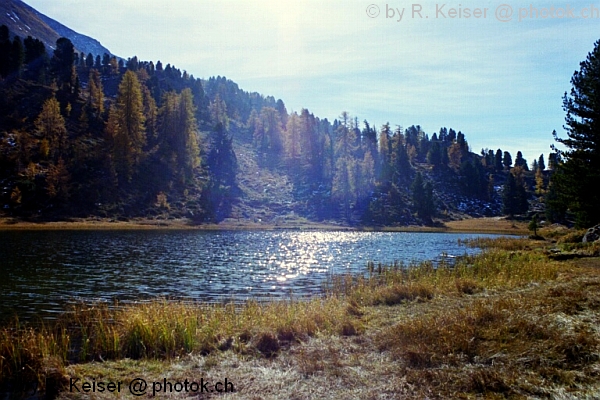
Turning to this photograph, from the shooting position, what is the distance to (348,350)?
1184cm

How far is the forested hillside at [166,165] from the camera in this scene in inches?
4031

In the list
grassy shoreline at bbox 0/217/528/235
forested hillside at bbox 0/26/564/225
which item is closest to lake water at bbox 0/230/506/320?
grassy shoreline at bbox 0/217/528/235

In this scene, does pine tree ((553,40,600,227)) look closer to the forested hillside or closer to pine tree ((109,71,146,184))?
the forested hillside

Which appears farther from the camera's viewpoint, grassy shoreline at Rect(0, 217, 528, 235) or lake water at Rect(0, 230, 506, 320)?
grassy shoreline at Rect(0, 217, 528, 235)

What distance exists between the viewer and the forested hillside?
102 m

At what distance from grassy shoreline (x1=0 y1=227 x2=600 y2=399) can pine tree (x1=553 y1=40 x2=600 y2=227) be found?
29984 mm

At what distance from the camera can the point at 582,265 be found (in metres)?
26.7

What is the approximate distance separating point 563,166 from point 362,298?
3596 cm

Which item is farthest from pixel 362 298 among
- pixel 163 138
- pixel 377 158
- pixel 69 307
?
pixel 377 158

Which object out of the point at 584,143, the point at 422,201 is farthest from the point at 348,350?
the point at 422,201

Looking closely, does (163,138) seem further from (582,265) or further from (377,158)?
(582,265)

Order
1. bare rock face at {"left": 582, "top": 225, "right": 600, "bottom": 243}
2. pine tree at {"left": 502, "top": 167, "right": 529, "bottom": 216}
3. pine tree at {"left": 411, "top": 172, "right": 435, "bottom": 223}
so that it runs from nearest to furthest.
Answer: bare rock face at {"left": 582, "top": 225, "right": 600, "bottom": 243}
pine tree at {"left": 411, "top": 172, "right": 435, "bottom": 223}
pine tree at {"left": 502, "top": 167, "right": 529, "bottom": 216}

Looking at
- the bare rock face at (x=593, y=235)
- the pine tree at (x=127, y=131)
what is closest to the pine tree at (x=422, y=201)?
the pine tree at (x=127, y=131)

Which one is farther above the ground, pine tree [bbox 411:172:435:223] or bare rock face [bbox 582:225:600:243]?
pine tree [bbox 411:172:435:223]
